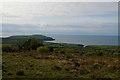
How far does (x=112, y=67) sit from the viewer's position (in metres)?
13.0

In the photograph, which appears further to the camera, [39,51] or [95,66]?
[39,51]

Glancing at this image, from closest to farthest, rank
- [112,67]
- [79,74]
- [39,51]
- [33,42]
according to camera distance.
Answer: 1. [79,74]
2. [112,67]
3. [39,51]
4. [33,42]

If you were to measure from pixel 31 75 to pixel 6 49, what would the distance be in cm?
2087

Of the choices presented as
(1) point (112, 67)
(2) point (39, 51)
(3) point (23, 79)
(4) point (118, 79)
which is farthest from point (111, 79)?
(2) point (39, 51)

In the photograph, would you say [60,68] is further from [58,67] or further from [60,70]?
[60,70]

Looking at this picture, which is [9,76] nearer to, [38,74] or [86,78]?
[38,74]

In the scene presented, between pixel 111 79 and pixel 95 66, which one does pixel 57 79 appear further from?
pixel 95 66

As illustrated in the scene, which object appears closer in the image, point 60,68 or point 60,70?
point 60,70

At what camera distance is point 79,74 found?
10.9 metres

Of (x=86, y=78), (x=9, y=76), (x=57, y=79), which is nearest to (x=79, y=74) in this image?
→ (x=86, y=78)

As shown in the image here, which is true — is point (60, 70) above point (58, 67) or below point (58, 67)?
below

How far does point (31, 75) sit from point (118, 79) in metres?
5.65

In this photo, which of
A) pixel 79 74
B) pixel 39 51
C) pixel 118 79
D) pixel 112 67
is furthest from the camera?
pixel 39 51

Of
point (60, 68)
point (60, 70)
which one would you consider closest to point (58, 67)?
point (60, 68)
